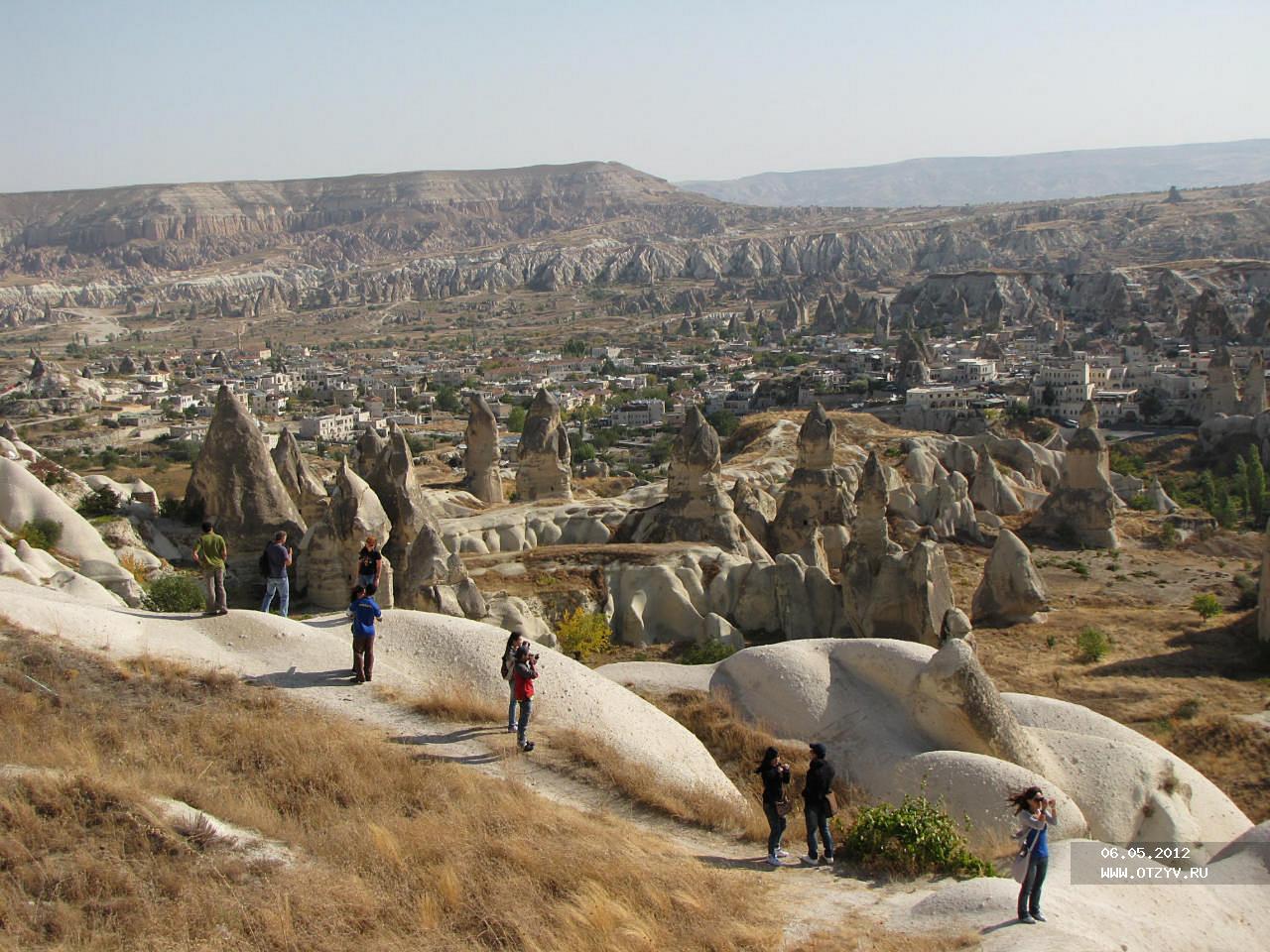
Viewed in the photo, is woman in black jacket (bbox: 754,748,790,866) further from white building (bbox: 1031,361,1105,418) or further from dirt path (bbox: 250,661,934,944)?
white building (bbox: 1031,361,1105,418)

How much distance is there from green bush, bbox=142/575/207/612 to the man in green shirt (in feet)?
12.8

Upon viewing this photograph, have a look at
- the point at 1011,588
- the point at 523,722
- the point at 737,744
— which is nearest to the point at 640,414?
the point at 1011,588

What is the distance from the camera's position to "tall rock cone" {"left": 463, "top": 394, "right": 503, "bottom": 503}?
82.4ft

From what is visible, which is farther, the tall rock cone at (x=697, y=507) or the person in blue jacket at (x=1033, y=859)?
the tall rock cone at (x=697, y=507)

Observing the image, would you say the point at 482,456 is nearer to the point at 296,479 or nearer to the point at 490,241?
the point at 296,479

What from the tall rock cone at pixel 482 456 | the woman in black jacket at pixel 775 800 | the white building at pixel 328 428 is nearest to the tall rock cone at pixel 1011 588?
the tall rock cone at pixel 482 456

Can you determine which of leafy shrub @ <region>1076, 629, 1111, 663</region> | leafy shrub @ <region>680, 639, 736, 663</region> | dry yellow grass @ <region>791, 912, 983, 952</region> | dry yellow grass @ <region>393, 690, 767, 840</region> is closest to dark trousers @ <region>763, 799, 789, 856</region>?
dry yellow grass @ <region>393, 690, 767, 840</region>

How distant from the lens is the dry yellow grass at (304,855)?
5980 millimetres

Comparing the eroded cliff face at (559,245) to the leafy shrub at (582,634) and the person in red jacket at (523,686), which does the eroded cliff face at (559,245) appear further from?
the person in red jacket at (523,686)

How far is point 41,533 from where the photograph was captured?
15.6 meters

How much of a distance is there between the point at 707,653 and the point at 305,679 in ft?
25.0

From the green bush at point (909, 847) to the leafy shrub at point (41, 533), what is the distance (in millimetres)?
11750

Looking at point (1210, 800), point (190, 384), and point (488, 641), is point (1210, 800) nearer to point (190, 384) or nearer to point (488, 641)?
point (488, 641)

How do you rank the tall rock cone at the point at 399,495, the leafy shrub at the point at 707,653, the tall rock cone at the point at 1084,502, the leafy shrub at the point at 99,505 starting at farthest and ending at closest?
the tall rock cone at the point at 1084,502, the leafy shrub at the point at 99,505, the tall rock cone at the point at 399,495, the leafy shrub at the point at 707,653
